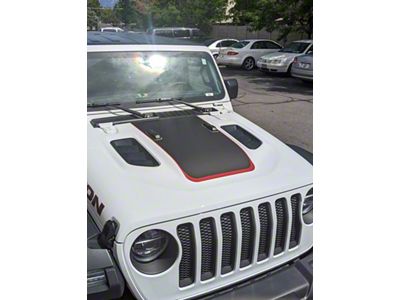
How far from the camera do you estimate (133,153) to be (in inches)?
88.1

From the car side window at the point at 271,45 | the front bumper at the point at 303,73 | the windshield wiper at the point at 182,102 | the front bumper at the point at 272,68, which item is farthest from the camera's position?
the car side window at the point at 271,45

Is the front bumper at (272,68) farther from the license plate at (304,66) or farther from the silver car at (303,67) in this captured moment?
the license plate at (304,66)

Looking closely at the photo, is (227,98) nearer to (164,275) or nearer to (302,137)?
(164,275)

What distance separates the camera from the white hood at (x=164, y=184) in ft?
5.68

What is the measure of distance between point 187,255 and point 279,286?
0.55 meters

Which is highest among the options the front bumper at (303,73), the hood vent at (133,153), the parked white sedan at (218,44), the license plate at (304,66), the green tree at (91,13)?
the parked white sedan at (218,44)

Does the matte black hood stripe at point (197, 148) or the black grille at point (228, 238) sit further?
the matte black hood stripe at point (197, 148)

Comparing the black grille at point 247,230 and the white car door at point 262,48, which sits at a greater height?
the white car door at point 262,48

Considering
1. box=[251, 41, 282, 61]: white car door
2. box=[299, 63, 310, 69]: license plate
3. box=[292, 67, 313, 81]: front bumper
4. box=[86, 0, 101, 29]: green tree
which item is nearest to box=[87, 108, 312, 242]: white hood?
box=[86, 0, 101, 29]: green tree

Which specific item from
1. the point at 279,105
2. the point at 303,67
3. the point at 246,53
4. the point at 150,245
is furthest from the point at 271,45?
the point at 150,245

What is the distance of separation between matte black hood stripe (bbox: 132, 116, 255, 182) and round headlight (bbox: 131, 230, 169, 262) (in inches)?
14.1

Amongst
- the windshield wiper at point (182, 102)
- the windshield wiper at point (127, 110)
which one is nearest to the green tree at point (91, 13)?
the windshield wiper at point (127, 110)

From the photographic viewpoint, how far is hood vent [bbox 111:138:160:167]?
2105 mm

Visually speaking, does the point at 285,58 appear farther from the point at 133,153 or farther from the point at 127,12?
the point at 133,153
